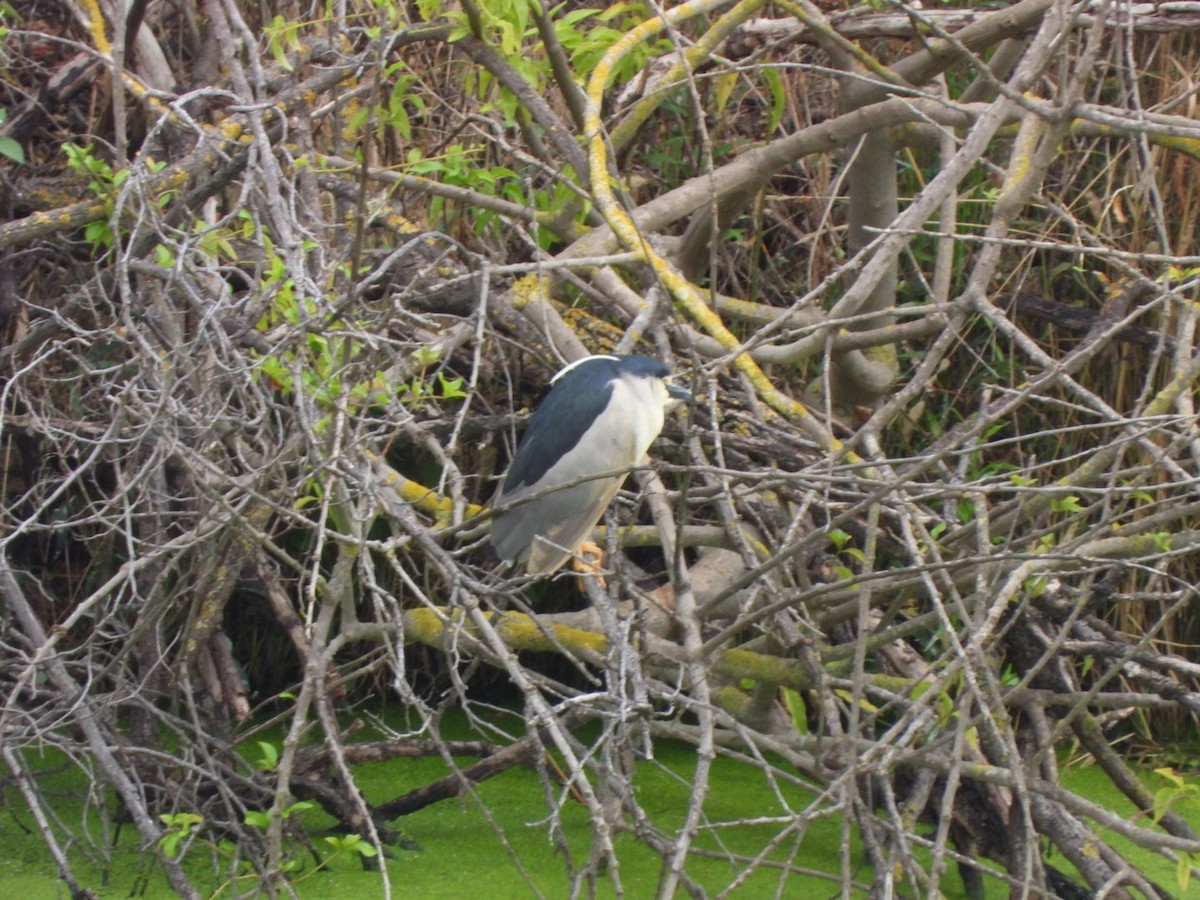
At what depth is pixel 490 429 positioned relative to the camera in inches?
115

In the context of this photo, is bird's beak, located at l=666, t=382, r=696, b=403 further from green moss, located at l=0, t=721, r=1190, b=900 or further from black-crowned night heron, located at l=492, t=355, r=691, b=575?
green moss, located at l=0, t=721, r=1190, b=900

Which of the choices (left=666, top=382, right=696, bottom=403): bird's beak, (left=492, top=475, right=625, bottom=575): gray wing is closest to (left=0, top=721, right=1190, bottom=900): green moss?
(left=492, top=475, right=625, bottom=575): gray wing

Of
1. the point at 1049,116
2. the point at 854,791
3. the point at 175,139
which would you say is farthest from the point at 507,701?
the point at 1049,116

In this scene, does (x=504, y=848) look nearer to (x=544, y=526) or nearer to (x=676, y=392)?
(x=544, y=526)

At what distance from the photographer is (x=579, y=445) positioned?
103 inches

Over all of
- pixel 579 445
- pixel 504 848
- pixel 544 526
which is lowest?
pixel 504 848

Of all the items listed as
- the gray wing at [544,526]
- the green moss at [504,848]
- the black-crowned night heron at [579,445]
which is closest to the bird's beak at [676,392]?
the black-crowned night heron at [579,445]

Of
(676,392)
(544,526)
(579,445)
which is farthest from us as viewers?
(544,526)

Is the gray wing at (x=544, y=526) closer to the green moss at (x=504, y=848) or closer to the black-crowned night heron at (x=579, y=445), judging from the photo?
the black-crowned night heron at (x=579, y=445)

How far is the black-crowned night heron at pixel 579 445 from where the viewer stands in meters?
2.44

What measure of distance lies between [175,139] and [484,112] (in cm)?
71

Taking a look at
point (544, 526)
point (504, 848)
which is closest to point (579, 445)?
point (544, 526)

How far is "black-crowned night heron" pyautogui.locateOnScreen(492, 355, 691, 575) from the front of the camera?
244cm

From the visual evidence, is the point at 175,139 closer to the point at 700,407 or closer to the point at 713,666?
the point at 700,407
